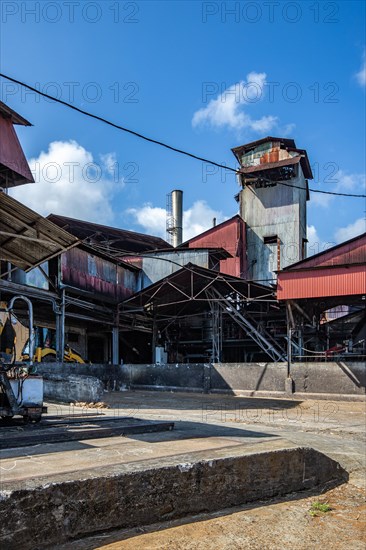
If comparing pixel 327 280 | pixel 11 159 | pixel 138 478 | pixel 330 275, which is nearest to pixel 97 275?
pixel 11 159

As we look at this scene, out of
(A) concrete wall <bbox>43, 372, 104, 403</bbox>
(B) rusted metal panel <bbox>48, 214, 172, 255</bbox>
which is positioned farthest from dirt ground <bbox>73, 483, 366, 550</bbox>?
(B) rusted metal panel <bbox>48, 214, 172, 255</bbox>

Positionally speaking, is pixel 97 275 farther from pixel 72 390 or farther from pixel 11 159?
pixel 72 390

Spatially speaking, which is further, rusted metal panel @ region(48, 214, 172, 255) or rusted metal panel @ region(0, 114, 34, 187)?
rusted metal panel @ region(48, 214, 172, 255)

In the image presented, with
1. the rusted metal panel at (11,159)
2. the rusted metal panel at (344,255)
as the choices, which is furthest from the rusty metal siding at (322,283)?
the rusted metal panel at (11,159)

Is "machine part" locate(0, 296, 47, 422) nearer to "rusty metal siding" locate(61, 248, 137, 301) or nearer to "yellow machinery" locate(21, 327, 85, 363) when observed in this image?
"yellow machinery" locate(21, 327, 85, 363)

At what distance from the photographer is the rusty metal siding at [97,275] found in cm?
2180

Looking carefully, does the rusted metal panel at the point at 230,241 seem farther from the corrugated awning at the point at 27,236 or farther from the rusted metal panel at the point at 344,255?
the corrugated awning at the point at 27,236

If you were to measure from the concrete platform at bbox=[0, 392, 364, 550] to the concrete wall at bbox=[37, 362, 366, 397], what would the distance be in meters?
10.3

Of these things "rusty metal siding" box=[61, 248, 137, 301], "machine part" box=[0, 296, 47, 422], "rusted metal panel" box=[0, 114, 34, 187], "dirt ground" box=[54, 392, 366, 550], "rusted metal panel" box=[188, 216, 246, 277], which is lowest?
"dirt ground" box=[54, 392, 366, 550]

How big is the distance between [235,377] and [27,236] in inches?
504

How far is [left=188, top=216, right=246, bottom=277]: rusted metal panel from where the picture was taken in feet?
113

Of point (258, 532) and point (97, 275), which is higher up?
point (97, 275)

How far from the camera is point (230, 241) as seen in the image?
34.8 m

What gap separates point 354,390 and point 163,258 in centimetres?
1542
